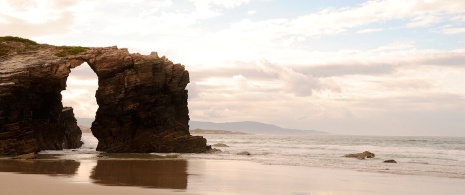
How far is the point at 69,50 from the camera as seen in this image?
160ft

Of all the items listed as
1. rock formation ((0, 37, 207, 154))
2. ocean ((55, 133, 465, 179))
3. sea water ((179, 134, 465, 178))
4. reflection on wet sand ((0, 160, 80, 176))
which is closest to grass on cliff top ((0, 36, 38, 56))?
rock formation ((0, 37, 207, 154))

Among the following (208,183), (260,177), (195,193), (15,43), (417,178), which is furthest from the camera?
(15,43)

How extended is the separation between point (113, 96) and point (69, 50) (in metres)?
6.47

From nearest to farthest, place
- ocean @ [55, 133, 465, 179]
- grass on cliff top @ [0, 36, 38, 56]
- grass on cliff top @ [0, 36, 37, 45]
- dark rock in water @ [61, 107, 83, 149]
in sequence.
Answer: ocean @ [55, 133, 465, 179], grass on cliff top @ [0, 36, 38, 56], grass on cliff top @ [0, 36, 37, 45], dark rock in water @ [61, 107, 83, 149]

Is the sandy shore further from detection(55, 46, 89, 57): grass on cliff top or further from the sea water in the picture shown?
detection(55, 46, 89, 57): grass on cliff top

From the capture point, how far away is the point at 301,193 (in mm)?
18500

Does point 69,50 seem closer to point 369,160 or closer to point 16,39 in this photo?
point 16,39

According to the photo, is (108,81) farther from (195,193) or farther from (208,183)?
(195,193)

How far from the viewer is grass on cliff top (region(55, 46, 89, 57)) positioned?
47.2m

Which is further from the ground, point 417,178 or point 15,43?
point 15,43

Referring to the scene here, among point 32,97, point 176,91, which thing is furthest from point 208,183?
point 176,91

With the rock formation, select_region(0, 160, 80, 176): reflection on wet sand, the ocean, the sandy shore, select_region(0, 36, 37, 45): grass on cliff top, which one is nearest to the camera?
the sandy shore

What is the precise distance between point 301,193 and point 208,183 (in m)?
4.42

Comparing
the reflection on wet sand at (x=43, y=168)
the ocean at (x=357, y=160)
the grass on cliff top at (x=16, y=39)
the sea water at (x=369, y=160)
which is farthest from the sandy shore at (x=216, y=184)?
the grass on cliff top at (x=16, y=39)
